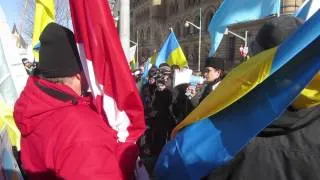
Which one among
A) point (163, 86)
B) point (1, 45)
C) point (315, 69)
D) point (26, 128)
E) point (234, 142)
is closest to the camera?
point (315, 69)

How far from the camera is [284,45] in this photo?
1.80 meters

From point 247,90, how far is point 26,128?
0.99m

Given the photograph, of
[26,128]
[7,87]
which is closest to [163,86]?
[7,87]

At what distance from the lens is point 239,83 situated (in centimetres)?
189

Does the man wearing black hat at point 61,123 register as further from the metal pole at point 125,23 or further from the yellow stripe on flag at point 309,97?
the metal pole at point 125,23

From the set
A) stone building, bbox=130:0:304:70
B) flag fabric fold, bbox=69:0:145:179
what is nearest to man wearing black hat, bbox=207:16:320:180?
flag fabric fold, bbox=69:0:145:179

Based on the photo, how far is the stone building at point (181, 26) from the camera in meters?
62.1

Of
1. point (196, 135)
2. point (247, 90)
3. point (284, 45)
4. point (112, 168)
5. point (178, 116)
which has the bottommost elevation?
point (178, 116)

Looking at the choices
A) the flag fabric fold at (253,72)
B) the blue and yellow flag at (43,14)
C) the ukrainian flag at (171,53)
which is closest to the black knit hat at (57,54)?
the flag fabric fold at (253,72)

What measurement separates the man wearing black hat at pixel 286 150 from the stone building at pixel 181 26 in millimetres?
48691

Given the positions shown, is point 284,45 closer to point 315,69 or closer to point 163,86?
point 315,69

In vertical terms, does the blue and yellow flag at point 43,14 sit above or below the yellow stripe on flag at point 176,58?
above

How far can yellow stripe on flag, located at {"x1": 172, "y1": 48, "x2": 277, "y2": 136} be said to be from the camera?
1.84 metres

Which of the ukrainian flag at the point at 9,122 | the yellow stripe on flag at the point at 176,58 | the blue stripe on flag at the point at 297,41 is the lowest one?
the yellow stripe on flag at the point at 176,58
